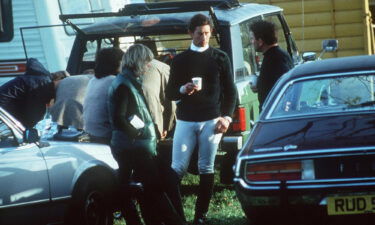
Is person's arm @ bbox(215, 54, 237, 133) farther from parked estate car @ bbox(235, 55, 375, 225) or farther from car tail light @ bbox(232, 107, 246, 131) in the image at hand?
parked estate car @ bbox(235, 55, 375, 225)

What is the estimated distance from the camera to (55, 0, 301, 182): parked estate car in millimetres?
9805

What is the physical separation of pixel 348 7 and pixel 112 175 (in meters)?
11.4

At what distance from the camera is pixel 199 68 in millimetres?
8570

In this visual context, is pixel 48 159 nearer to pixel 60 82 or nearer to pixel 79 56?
pixel 60 82

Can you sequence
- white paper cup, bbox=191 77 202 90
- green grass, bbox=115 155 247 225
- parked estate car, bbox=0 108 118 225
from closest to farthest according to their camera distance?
parked estate car, bbox=0 108 118 225 < white paper cup, bbox=191 77 202 90 < green grass, bbox=115 155 247 225

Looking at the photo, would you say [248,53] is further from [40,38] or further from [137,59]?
[40,38]

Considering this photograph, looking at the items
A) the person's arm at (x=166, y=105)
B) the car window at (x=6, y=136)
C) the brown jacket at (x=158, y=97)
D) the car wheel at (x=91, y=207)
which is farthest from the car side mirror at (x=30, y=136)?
the person's arm at (x=166, y=105)

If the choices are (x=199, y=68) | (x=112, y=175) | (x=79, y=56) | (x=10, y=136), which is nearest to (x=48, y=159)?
(x=10, y=136)

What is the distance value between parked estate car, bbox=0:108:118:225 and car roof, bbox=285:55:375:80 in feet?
5.91

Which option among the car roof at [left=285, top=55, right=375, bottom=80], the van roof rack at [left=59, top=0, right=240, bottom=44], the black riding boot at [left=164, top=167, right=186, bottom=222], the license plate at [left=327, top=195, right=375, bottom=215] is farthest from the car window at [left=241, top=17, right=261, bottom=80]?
the license plate at [left=327, top=195, right=375, bottom=215]

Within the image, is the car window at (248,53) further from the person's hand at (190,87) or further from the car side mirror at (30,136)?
the car side mirror at (30,136)

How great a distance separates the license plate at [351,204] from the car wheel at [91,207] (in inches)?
91.5

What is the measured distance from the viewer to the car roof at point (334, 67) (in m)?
7.44

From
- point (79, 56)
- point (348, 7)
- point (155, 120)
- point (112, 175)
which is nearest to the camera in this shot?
point (112, 175)
